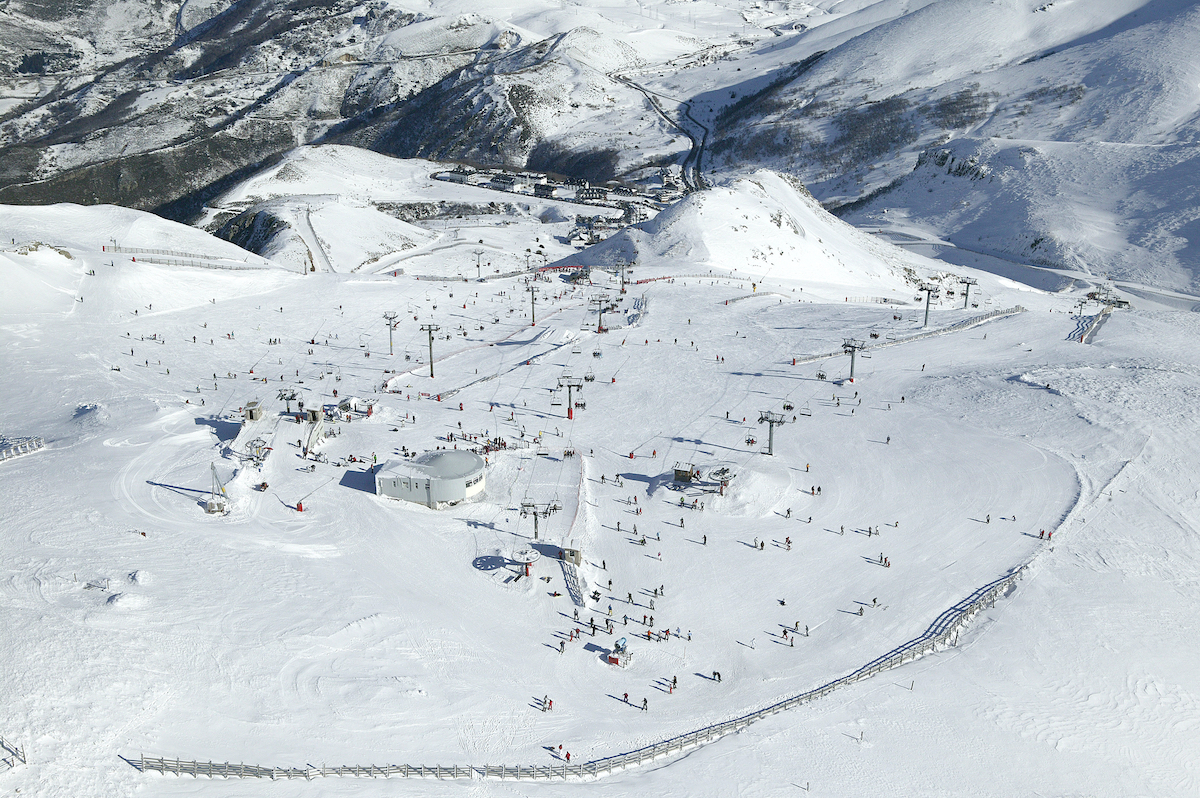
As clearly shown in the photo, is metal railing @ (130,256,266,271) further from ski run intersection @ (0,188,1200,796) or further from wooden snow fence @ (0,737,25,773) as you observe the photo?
wooden snow fence @ (0,737,25,773)

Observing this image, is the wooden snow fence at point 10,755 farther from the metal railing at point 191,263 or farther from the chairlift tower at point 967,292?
the chairlift tower at point 967,292

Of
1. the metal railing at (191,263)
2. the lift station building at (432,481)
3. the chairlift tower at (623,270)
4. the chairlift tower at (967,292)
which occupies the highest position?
the metal railing at (191,263)

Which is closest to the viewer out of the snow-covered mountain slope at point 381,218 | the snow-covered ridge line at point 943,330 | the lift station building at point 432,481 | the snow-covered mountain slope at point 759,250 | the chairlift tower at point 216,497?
the chairlift tower at point 216,497

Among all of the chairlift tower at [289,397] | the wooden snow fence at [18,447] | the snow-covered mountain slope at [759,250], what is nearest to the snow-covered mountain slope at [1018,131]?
the snow-covered mountain slope at [759,250]

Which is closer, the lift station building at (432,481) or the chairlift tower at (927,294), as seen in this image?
the lift station building at (432,481)

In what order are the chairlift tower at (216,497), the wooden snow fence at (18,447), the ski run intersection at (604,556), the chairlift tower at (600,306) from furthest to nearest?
the chairlift tower at (600,306) < the wooden snow fence at (18,447) < the chairlift tower at (216,497) < the ski run intersection at (604,556)

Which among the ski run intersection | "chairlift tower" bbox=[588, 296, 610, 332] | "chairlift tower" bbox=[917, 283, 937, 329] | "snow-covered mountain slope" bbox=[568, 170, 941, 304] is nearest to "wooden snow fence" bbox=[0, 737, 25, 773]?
the ski run intersection

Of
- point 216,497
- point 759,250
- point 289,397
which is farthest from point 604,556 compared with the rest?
point 759,250
